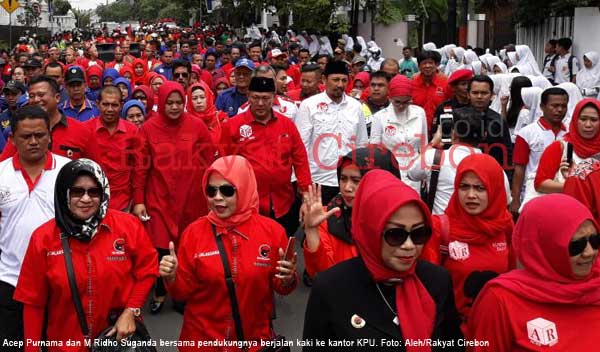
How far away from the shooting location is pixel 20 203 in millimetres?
4430

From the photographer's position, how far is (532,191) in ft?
19.2

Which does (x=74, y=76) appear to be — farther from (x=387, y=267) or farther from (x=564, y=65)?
(x=564, y=65)

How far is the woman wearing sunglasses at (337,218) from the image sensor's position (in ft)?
12.1

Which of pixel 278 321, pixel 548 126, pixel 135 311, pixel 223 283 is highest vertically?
pixel 548 126

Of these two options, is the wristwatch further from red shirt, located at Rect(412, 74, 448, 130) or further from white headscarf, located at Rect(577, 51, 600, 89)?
white headscarf, located at Rect(577, 51, 600, 89)

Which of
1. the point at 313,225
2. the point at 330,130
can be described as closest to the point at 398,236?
the point at 313,225

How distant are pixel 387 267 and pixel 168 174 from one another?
3680 millimetres

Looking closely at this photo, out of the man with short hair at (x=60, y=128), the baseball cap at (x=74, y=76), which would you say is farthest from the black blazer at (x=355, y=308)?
the baseball cap at (x=74, y=76)

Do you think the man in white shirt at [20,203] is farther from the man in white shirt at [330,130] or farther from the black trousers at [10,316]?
the man in white shirt at [330,130]

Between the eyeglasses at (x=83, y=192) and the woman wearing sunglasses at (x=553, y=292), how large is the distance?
200 centimetres

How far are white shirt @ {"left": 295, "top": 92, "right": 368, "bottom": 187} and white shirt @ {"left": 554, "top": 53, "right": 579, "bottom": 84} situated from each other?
905cm

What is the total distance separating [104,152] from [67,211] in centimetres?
259

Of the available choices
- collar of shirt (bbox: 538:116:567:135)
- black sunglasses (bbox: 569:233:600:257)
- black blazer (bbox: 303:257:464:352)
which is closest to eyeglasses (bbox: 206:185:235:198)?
black blazer (bbox: 303:257:464:352)

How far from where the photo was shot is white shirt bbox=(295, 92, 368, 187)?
7.45 metres
